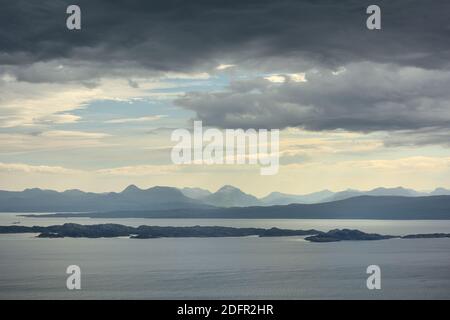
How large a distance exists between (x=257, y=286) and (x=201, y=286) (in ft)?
44.7

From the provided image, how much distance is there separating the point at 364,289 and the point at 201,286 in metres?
35.8

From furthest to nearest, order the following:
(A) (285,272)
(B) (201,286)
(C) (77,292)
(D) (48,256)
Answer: (D) (48,256) < (A) (285,272) < (B) (201,286) < (C) (77,292)

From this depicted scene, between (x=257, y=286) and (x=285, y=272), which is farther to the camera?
(x=285, y=272)

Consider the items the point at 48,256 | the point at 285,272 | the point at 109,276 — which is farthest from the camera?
the point at 48,256

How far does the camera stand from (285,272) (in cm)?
15212

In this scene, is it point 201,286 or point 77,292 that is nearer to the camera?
point 77,292

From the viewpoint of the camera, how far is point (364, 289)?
124188 millimetres
